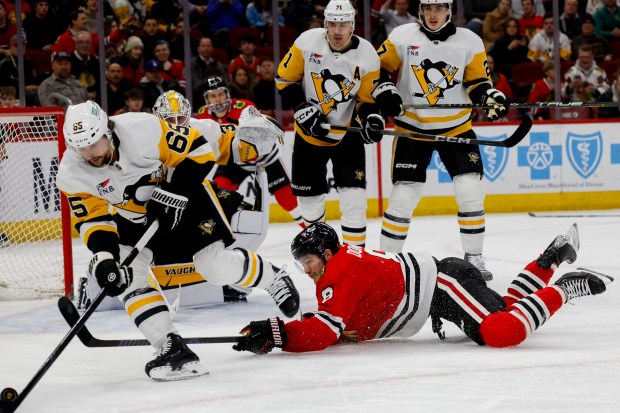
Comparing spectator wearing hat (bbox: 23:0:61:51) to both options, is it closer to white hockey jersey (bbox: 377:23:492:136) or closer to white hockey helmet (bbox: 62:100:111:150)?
white hockey jersey (bbox: 377:23:492:136)

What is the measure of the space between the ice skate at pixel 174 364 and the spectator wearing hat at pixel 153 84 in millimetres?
4860

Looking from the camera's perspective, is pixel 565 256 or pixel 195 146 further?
pixel 565 256

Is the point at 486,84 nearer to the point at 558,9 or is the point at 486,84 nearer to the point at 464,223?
the point at 464,223

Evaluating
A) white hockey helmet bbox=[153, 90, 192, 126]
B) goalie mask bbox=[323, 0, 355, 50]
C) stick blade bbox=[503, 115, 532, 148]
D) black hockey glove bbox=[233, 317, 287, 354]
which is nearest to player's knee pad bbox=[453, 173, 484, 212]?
stick blade bbox=[503, 115, 532, 148]

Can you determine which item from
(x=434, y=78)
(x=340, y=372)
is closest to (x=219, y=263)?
(x=340, y=372)

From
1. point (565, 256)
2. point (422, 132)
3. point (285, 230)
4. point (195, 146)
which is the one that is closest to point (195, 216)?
point (195, 146)

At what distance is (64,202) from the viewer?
502 centimetres

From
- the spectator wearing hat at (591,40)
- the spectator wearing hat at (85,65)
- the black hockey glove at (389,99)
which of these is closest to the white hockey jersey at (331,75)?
the black hockey glove at (389,99)

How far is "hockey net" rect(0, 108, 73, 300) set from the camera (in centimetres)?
532

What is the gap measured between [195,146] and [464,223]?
1915 mm

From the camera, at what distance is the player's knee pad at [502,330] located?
341 centimetres

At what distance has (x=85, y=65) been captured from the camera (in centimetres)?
766

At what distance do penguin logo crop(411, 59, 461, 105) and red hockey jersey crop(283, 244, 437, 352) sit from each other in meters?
1.62

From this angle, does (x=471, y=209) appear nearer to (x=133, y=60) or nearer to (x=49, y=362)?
(x=49, y=362)
